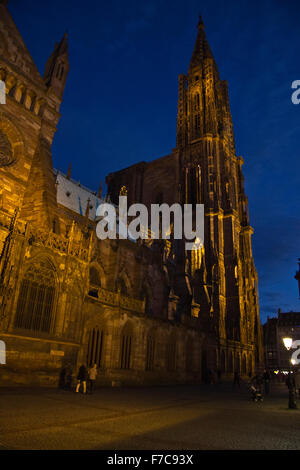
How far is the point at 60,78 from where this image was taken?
82.3ft

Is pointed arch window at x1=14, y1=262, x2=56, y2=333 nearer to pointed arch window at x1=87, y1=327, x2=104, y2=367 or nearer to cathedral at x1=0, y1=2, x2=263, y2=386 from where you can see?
cathedral at x1=0, y1=2, x2=263, y2=386

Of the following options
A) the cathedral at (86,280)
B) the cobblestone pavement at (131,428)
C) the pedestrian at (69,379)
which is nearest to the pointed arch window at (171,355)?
the cathedral at (86,280)

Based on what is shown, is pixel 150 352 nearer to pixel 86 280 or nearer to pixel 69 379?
pixel 86 280

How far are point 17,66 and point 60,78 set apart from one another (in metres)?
4.21

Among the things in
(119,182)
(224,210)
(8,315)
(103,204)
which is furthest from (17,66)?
(119,182)

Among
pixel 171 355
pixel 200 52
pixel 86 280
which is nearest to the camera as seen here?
pixel 86 280

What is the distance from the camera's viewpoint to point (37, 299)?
15.1 metres

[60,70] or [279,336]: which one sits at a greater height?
[60,70]

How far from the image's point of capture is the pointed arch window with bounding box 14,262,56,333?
14.4 m

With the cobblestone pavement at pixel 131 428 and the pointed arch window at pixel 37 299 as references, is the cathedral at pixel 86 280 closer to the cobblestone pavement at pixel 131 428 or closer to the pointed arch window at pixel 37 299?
the pointed arch window at pixel 37 299

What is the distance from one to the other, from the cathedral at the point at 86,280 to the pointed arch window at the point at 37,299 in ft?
0.17

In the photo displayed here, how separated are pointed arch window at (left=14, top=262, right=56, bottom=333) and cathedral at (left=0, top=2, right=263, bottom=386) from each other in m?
0.05

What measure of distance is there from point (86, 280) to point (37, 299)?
3144mm

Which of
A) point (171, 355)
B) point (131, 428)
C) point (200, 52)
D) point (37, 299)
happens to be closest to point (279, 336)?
point (171, 355)
